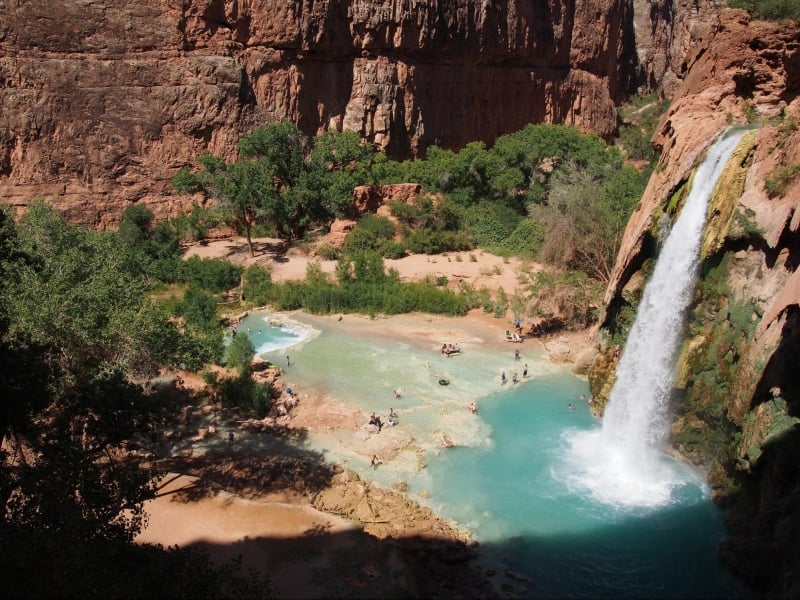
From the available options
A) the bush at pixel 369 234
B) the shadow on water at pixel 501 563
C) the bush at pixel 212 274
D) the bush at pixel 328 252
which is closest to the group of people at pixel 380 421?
the shadow on water at pixel 501 563

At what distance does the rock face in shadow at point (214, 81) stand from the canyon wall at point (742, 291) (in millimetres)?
22417

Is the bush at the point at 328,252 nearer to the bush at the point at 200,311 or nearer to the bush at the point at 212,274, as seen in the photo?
the bush at the point at 212,274

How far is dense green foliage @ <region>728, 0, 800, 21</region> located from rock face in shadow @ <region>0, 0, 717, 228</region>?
78.5 ft

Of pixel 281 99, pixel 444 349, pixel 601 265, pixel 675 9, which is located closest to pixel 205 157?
pixel 281 99

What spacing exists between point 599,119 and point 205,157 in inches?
1341

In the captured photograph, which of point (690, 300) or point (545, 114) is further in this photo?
point (545, 114)

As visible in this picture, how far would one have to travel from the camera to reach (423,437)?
1888 cm

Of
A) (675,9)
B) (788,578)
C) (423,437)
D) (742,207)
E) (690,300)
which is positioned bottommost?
(423,437)

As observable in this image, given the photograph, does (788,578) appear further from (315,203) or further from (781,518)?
(315,203)

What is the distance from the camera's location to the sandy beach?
42.7 ft

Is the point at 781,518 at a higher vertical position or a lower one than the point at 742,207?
lower

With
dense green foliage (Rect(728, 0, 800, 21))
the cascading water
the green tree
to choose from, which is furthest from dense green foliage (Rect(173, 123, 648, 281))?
the green tree

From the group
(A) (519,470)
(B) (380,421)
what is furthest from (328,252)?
(A) (519,470)

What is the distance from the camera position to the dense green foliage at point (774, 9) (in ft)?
60.4
